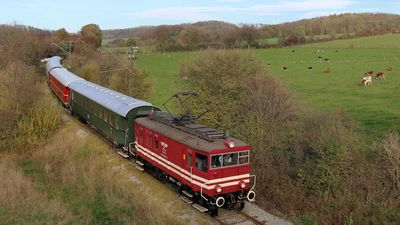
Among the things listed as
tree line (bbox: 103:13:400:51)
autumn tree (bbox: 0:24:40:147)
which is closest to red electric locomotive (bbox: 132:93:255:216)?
autumn tree (bbox: 0:24:40:147)

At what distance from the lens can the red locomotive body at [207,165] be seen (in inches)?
574

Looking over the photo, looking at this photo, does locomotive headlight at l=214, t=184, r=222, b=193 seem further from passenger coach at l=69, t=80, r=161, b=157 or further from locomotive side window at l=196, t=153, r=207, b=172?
passenger coach at l=69, t=80, r=161, b=157

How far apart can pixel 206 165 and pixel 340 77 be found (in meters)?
39.6

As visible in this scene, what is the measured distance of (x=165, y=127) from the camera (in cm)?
1830

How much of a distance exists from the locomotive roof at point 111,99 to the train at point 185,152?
7cm

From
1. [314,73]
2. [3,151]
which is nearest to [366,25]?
[314,73]

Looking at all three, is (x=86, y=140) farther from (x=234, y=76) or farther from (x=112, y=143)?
(x=234, y=76)

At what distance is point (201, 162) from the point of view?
14797 millimetres

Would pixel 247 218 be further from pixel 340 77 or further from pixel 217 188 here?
pixel 340 77

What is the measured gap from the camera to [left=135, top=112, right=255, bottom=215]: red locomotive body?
574 inches

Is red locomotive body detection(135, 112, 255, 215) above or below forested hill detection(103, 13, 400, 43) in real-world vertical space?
below

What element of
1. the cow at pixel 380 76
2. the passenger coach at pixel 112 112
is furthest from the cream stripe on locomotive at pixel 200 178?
the cow at pixel 380 76

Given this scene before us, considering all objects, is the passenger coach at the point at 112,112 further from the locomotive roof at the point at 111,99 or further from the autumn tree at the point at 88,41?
the autumn tree at the point at 88,41

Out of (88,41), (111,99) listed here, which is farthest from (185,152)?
(88,41)
